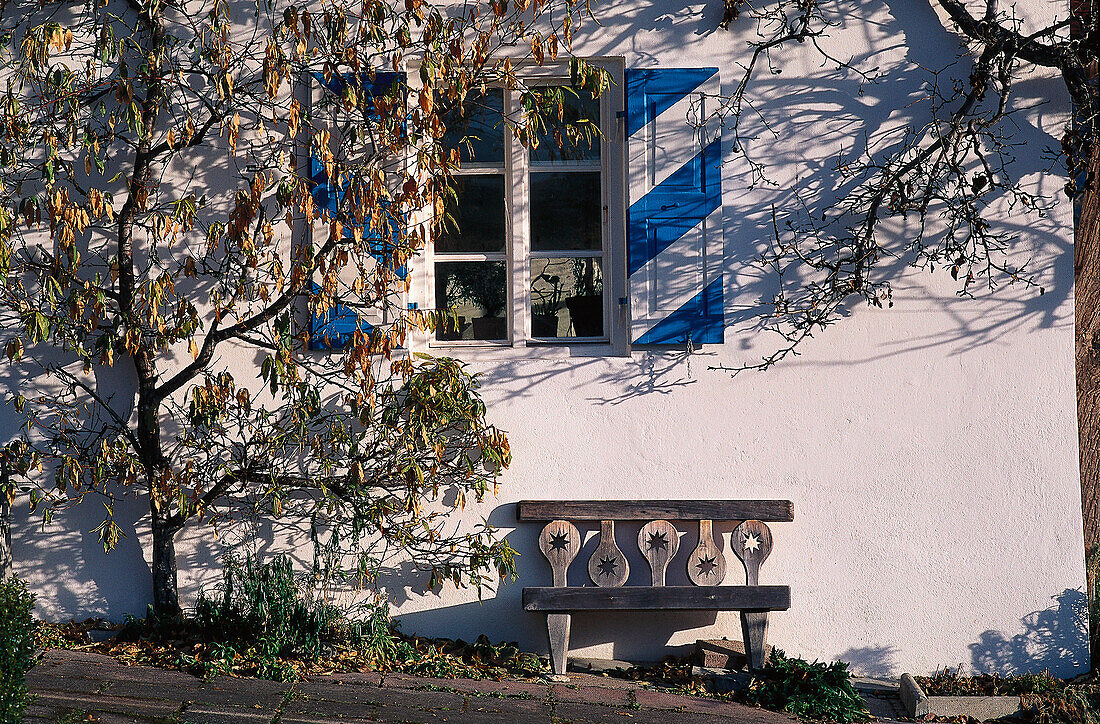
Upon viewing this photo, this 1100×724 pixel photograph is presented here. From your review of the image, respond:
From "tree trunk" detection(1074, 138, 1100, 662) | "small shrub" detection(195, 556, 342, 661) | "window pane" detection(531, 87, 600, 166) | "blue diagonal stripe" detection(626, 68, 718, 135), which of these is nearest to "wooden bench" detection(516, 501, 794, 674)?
"small shrub" detection(195, 556, 342, 661)

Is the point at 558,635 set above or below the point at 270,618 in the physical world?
below

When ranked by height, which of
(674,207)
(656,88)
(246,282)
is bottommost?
(246,282)

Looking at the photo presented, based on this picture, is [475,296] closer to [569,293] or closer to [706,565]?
[569,293]

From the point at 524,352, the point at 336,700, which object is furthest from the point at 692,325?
the point at 336,700

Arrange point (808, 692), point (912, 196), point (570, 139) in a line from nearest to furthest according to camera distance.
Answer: point (808, 692) → point (912, 196) → point (570, 139)

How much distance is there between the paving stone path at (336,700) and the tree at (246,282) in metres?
0.52

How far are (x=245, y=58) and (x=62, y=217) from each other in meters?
1.18

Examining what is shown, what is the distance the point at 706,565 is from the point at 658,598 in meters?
0.29

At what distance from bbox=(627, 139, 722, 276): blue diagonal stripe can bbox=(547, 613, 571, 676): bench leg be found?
1718mm

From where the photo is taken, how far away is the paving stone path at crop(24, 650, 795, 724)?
3615mm

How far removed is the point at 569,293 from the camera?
4.88m

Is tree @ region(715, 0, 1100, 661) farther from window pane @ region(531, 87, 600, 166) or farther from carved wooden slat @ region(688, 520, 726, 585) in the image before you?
carved wooden slat @ region(688, 520, 726, 585)

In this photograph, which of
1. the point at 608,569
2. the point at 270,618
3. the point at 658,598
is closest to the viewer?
the point at 270,618

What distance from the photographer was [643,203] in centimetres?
467
